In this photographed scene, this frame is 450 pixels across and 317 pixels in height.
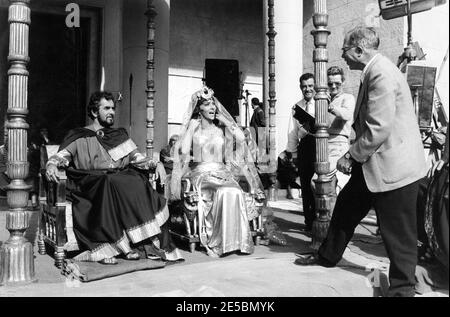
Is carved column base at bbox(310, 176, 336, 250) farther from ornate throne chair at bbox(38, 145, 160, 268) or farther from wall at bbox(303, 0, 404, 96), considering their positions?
wall at bbox(303, 0, 404, 96)

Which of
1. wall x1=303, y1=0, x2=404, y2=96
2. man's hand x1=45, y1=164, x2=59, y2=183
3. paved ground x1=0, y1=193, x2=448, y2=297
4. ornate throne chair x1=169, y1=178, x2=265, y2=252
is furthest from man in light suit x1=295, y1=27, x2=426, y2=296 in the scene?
wall x1=303, y1=0, x2=404, y2=96

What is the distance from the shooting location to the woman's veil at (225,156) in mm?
5383

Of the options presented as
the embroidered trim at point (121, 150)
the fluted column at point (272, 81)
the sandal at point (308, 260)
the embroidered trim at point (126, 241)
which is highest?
the fluted column at point (272, 81)

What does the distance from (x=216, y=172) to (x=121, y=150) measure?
1101mm

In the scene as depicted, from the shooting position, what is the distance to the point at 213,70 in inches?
453

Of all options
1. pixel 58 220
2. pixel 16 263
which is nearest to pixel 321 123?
pixel 58 220

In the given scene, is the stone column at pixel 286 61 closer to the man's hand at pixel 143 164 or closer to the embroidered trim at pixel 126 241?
the man's hand at pixel 143 164

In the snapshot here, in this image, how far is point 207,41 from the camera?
13680 millimetres

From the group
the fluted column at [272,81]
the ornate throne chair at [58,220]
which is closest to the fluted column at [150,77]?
the fluted column at [272,81]

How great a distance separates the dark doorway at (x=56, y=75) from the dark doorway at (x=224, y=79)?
2904mm

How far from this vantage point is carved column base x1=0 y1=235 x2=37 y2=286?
12.0 feet

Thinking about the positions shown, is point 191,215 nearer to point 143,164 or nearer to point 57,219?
point 143,164
